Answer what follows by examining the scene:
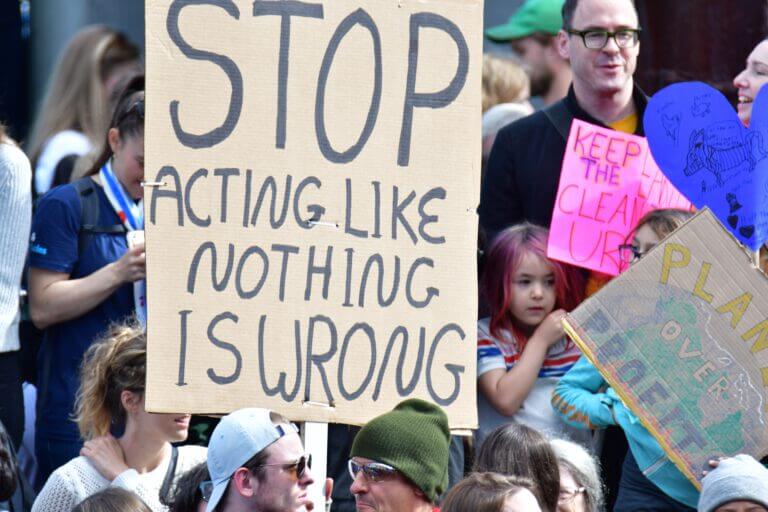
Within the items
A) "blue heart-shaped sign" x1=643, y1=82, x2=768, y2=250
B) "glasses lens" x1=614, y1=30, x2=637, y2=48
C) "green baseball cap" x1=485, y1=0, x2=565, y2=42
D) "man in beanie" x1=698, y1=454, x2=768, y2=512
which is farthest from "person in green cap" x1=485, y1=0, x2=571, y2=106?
"man in beanie" x1=698, y1=454, x2=768, y2=512

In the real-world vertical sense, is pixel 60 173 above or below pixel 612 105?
below

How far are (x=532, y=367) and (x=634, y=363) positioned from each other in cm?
81

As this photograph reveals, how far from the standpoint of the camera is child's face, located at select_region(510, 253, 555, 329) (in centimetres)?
628

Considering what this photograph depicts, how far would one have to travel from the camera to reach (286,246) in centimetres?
513

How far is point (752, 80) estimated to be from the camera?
6086 mm

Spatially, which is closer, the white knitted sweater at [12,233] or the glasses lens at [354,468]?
the glasses lens at [354,468]

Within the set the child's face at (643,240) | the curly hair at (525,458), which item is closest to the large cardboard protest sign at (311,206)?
the curly hair at (525,458)

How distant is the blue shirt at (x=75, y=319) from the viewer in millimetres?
6184

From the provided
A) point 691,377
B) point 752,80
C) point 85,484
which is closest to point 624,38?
point 752,80

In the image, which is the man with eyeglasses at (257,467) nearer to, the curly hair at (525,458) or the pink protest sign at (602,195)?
the curly hair at (525,458)

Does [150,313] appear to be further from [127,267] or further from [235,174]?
[127,267]

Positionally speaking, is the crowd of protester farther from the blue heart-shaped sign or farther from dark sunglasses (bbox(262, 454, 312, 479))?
the blue heart-shaped sign

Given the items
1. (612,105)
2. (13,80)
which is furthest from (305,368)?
(13,80)

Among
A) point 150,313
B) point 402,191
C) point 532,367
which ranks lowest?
point 532,367
